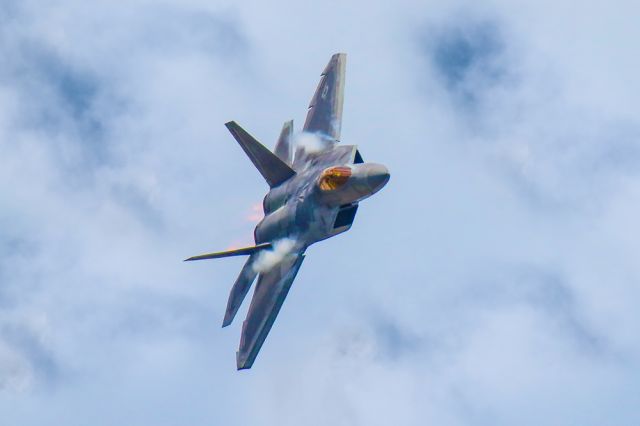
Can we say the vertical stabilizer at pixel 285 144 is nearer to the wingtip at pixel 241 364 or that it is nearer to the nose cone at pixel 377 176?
the nose cone at pixel 377 176

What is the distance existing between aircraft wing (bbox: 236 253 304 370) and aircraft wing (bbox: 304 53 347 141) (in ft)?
34.9

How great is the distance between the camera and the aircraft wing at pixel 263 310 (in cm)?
8688

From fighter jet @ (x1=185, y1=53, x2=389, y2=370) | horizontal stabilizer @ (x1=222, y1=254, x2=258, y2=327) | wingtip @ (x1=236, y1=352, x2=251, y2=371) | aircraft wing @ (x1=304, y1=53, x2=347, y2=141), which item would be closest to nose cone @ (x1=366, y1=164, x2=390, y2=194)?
fighter jet @ (x1=185, y1=53, x2=389, y2=370)

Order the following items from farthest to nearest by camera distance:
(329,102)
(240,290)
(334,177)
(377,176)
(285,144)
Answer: (329,102) < (285,144) < (240,290) < (334,177) < (377,176)

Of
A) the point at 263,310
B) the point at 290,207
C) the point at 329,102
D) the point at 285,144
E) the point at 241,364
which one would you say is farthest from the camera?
the point at 329,102

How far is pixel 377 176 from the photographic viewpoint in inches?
3127

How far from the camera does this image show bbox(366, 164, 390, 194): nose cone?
79.4m

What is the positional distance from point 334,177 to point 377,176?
3.25 meters

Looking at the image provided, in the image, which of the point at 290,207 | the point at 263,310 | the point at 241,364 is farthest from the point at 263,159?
the point at 241,364

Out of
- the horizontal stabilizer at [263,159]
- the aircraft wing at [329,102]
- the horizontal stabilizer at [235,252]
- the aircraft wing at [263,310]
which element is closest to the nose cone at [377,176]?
the horizontal stabilizer at [263,159]

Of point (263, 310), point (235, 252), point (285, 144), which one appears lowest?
point (263, 310)

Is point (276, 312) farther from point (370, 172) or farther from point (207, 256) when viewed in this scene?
point (370, 172)

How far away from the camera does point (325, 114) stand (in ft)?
305

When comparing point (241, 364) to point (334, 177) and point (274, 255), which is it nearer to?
point (274, 255)
